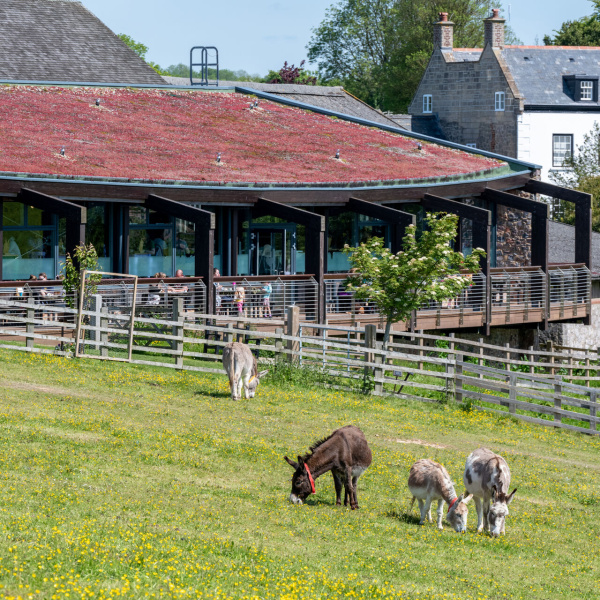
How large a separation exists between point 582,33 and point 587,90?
2869 centimetres

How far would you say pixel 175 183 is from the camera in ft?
112

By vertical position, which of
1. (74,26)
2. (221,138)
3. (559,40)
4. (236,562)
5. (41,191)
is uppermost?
(559,40)

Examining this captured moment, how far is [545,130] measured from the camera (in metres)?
80.1

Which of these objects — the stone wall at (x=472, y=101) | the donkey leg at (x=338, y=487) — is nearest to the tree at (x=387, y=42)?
the stone wall at (x=472, y=101)

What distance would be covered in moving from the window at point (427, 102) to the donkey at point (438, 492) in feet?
238

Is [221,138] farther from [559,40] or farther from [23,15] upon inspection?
[559,40]

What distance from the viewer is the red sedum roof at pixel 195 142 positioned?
3494 centimetres

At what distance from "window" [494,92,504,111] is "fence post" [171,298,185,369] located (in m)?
56.5

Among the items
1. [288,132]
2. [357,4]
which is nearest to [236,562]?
[288,132]

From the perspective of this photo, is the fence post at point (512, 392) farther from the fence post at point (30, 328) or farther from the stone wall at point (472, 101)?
the stone wall at point (472, 101)

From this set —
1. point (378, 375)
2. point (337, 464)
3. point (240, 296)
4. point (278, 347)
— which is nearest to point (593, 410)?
point (378, 375)

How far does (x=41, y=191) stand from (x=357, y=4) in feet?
320

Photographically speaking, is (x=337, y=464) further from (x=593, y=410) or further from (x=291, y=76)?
(x=291, y=76)

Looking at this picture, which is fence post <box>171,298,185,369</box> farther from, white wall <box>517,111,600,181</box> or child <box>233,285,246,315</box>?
white wall <box>517,111,600,181</box>
